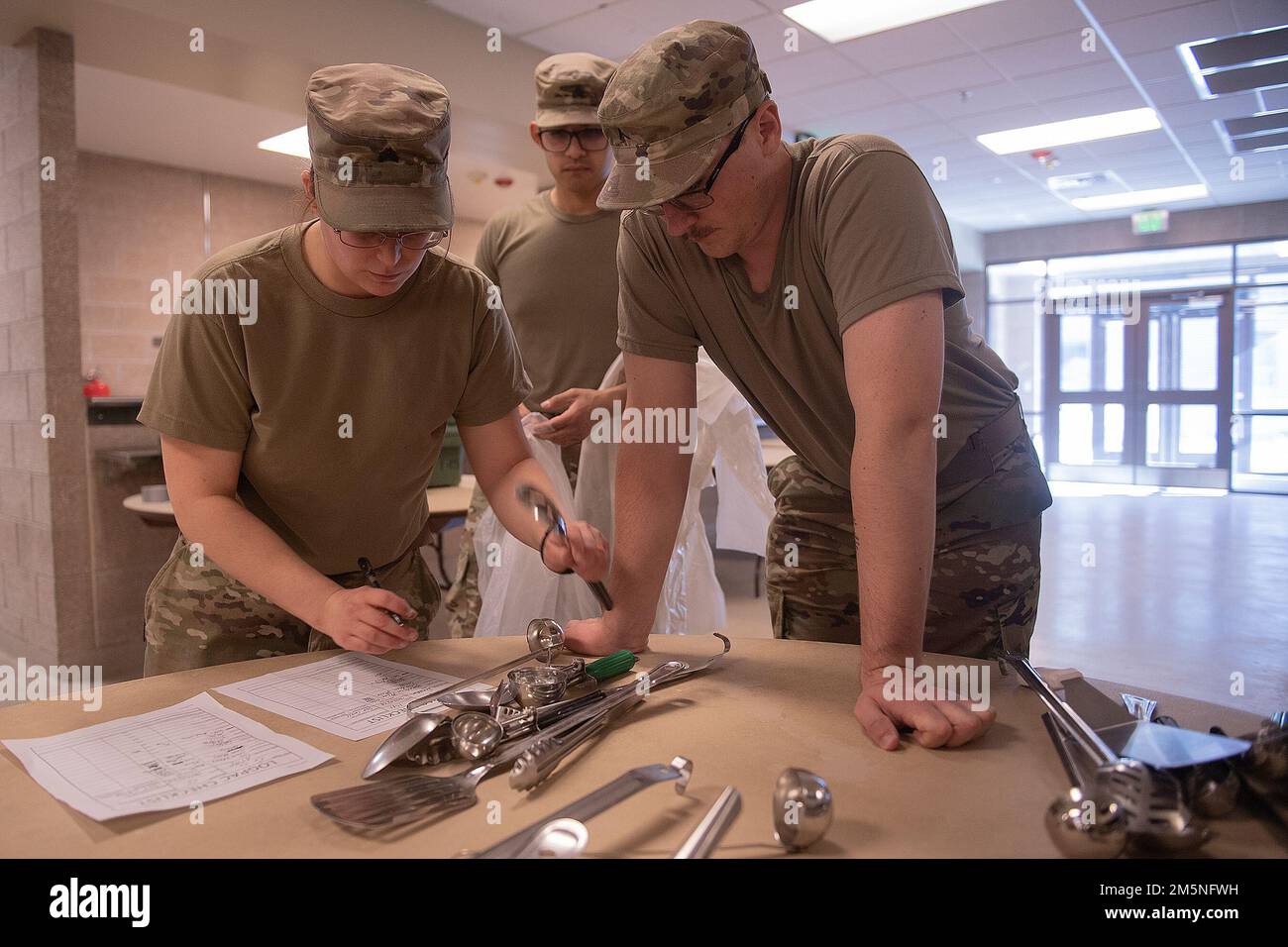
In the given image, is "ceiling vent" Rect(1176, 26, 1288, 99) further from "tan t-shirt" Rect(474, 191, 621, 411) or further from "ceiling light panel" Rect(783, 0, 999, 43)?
"tan t-shirt" Rect(474, 191, 621, 411)

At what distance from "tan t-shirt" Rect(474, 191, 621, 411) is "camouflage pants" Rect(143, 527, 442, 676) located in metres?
1.02

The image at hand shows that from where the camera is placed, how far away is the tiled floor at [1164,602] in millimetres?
3734

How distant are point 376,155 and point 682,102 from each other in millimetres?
381

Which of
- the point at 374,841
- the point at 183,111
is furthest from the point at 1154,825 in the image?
→ the point at 183,111

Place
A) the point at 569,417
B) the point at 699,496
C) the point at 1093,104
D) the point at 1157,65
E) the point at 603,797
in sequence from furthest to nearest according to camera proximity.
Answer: the point at 1093,104 < the point at 1157,65 < the point at 699,496 < the point at 569,417 < the point at 603,797

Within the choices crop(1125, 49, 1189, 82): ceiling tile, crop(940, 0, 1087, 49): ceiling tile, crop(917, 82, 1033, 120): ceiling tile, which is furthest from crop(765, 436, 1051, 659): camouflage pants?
crop(917, 82, 1033, 120): ceiling tile

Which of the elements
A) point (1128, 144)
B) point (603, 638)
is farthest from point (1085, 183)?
point (603, 638)

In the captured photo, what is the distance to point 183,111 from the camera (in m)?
6.12

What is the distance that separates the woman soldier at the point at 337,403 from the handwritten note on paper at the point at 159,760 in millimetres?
182

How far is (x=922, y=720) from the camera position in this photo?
2.99 feet

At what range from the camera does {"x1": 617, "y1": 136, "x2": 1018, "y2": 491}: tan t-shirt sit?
1.09 m

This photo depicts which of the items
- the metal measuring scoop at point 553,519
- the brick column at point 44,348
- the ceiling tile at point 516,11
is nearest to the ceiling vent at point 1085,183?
the ceiling tile at point 516,11

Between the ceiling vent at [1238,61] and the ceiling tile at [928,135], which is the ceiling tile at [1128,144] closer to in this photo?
the ceiling vent at [1238,61]

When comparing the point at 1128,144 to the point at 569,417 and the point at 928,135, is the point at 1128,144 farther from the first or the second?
the point at 569,417
